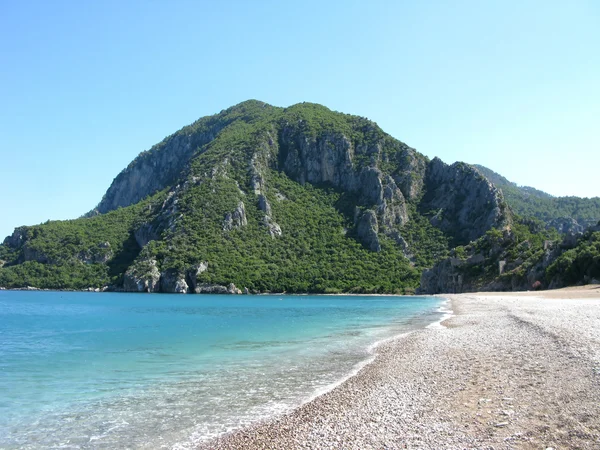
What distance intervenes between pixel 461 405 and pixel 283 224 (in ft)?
486

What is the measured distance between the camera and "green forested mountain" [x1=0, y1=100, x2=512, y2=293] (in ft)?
446

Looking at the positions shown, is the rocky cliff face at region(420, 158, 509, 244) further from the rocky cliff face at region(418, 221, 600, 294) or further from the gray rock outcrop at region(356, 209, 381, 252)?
the rocky cliff face at region(418, 221, 600, 294)

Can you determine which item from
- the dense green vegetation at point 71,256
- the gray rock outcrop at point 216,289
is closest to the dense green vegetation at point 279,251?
the gray rock outcrop at point 216,289

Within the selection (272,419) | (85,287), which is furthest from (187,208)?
(272,419)

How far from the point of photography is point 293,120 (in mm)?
190125

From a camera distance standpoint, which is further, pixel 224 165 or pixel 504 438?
pixel 224 165

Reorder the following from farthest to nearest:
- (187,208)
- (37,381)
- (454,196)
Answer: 1. (454,196)
2. (187,208)
3. (37,381)

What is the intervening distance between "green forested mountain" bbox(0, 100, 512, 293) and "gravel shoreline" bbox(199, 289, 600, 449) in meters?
115

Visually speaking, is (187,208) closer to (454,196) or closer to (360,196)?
(360,196)

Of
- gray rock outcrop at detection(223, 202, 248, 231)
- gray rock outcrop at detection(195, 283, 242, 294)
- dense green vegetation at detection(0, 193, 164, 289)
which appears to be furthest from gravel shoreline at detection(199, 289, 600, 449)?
dense green vegetation at detection(0, 193, 164, 289)

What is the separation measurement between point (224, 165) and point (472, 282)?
315 feet

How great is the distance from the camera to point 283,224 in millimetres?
159000

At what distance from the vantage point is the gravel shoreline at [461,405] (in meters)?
8.89

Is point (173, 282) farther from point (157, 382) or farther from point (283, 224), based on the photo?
point (157, 382)
